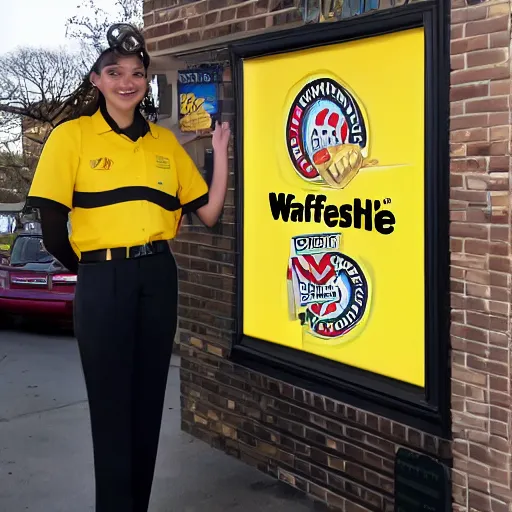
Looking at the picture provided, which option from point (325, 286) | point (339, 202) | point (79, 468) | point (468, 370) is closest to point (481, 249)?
point (468, 370)

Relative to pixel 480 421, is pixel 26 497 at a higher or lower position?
lower

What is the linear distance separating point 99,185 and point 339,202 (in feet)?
3.91

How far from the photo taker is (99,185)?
353 cm

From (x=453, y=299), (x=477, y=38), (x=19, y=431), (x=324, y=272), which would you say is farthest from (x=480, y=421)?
(x=19, y=431)

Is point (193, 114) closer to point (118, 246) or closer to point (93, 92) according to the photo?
point (93, 92)

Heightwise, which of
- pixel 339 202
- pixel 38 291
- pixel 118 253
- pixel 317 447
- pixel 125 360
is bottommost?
pixel 317 447

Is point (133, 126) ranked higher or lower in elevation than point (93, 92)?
lower

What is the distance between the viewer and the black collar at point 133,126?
3.63m

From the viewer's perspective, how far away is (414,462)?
360 cm

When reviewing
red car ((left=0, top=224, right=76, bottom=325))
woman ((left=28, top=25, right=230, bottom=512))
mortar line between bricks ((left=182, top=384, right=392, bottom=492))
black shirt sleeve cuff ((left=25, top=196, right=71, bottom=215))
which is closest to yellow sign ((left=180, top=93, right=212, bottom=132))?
woman ((left=28, top=25, right=230, bottom=512))

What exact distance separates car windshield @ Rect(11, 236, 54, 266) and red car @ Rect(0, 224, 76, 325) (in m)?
0.15

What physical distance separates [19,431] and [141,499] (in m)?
2.20

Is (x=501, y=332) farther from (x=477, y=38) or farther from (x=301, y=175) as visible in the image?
(x=301, y=175)

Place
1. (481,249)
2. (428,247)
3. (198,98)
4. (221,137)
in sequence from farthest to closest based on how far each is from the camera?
(198,98)
(221,137)
(428,247)
(481,249)
